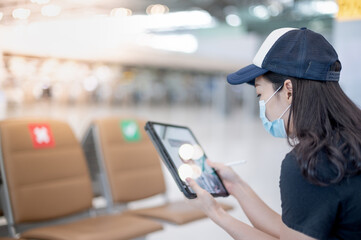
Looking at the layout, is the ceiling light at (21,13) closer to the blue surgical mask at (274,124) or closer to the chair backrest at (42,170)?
the chair backrest at (42,170)

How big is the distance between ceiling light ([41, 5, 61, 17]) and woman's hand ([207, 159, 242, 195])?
292 cm

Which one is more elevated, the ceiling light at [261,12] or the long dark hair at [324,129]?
the ceiling light at [261,12]

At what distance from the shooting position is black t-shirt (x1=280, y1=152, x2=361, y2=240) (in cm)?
108

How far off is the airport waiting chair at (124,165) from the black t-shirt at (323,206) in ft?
4.96

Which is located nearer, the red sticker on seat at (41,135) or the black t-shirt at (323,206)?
the black t-shirt at (323,206)

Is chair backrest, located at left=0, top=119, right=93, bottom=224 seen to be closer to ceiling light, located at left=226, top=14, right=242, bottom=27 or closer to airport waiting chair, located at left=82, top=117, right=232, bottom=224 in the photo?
airport waiting chair, located at left=82, top=117, right=232, bottom=224

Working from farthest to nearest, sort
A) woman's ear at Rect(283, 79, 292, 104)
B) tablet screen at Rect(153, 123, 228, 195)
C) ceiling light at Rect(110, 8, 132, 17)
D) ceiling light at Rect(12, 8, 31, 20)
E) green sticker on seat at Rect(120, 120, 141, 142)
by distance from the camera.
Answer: ceiling light at Rect(110, 8, 132, 17)
ceiling light at Rect(12, 8, 31, 20)
green sticker on seat at Rect(120, 120, 141, 142)
tablet screen at Rect(153, 123, 228, 195)
woman's ear at Rect(283, 79, 292, 104)

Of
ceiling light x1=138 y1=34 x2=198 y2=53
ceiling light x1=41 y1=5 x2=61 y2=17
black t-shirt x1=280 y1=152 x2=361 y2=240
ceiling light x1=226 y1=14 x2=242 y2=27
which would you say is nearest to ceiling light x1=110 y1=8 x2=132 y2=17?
ceiling light x1=138 y1=34 x2=198 y2=53

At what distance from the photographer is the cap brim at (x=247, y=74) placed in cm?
129

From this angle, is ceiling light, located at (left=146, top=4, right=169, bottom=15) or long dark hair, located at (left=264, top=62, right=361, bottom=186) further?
ceiling light, located at (left=146, top=4, right=169, bottom=15)

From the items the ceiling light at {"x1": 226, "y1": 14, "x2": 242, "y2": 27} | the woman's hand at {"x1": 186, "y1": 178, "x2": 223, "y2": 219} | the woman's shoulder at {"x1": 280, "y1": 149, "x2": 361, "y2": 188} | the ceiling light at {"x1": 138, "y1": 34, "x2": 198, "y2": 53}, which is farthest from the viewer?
the ceiling light at {"x1": 226, "y1": 14, "x2": 242, "y2": 27}

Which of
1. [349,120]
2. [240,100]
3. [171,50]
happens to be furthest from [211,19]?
[349,120]

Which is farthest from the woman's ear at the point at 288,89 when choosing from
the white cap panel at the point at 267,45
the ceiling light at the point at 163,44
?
the ceiling light at the point at 163,44

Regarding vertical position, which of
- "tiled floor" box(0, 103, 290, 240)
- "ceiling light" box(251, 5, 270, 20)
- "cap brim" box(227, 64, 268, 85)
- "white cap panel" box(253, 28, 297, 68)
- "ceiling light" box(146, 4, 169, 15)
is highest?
"ceiling light" box(251, 5, 270, 20)
